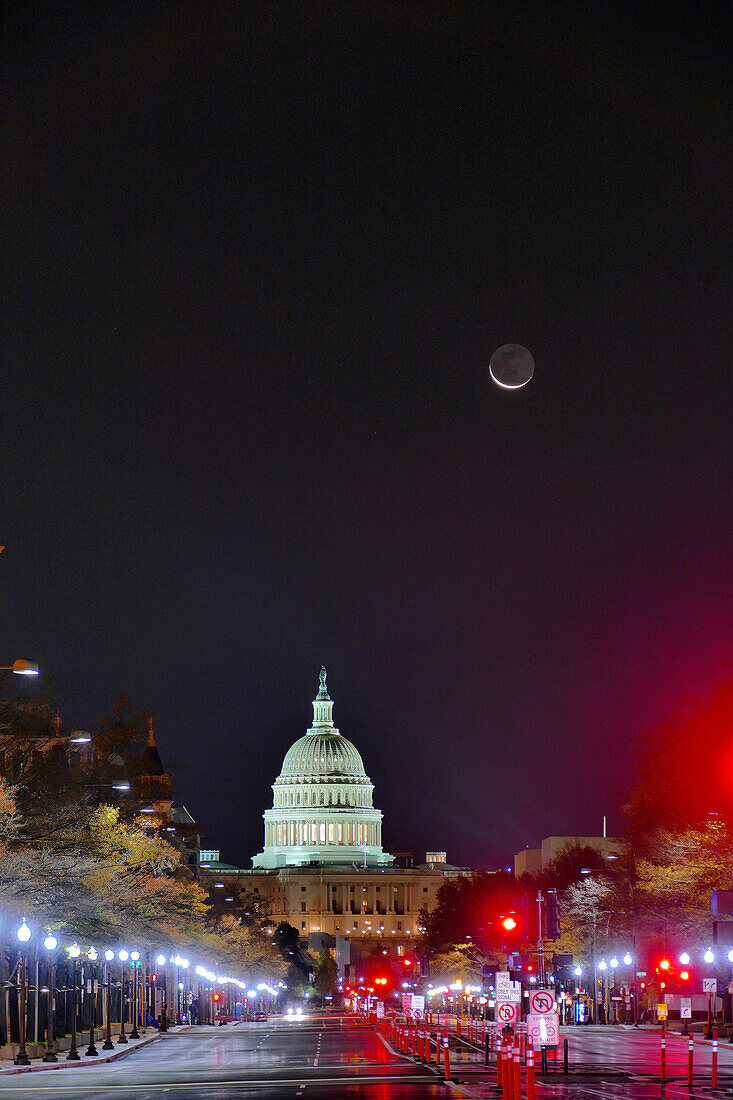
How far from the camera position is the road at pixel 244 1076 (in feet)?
120

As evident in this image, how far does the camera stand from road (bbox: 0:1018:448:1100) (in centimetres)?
3669

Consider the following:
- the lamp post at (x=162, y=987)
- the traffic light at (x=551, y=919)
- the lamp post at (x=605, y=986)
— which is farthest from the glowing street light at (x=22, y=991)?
the lamp post at (x=605, y=986)

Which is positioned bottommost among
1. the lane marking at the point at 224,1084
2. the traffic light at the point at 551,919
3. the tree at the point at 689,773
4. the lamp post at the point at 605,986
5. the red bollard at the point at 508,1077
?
the lamp post at the point at 605,986

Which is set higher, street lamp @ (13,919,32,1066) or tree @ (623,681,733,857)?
tree @ (623,681,733,857)

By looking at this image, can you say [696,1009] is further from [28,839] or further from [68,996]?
[28,839]

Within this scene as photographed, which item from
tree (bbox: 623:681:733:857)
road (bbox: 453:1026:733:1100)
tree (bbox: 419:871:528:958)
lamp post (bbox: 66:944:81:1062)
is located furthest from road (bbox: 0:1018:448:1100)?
tree (bbox: 419:871:528:958)

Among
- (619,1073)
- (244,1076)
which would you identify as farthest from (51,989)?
(619,1073)

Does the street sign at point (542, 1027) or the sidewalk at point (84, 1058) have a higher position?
the street sign at point (542, 1027)

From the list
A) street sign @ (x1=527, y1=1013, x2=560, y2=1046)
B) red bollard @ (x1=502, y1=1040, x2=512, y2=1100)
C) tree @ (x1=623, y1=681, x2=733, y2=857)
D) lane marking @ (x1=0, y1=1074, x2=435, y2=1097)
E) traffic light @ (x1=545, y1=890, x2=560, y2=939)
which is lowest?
lane marking @ (x1=0, y1=1074, x2=435, y2=1097)

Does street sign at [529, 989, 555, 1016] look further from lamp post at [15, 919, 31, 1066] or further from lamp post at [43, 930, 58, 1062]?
lamp post at [43, 930, 58, 1062]

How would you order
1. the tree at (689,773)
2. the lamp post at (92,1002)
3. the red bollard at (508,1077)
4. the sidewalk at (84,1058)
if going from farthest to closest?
the tree at (689,773)
the lamp post at (92,1002)
the sidewalk at (84,1058)
the red bollard at (508,1077)

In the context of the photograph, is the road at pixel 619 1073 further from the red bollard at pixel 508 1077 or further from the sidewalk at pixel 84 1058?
the sidewalk at pixel 84 1058

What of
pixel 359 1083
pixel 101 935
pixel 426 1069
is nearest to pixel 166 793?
pixel 101 935

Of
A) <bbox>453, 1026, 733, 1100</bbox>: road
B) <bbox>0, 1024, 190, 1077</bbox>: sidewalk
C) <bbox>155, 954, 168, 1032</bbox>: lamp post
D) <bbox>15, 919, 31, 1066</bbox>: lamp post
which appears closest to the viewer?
<bbox>453, 1026, 733, 1100</bbox>: road
